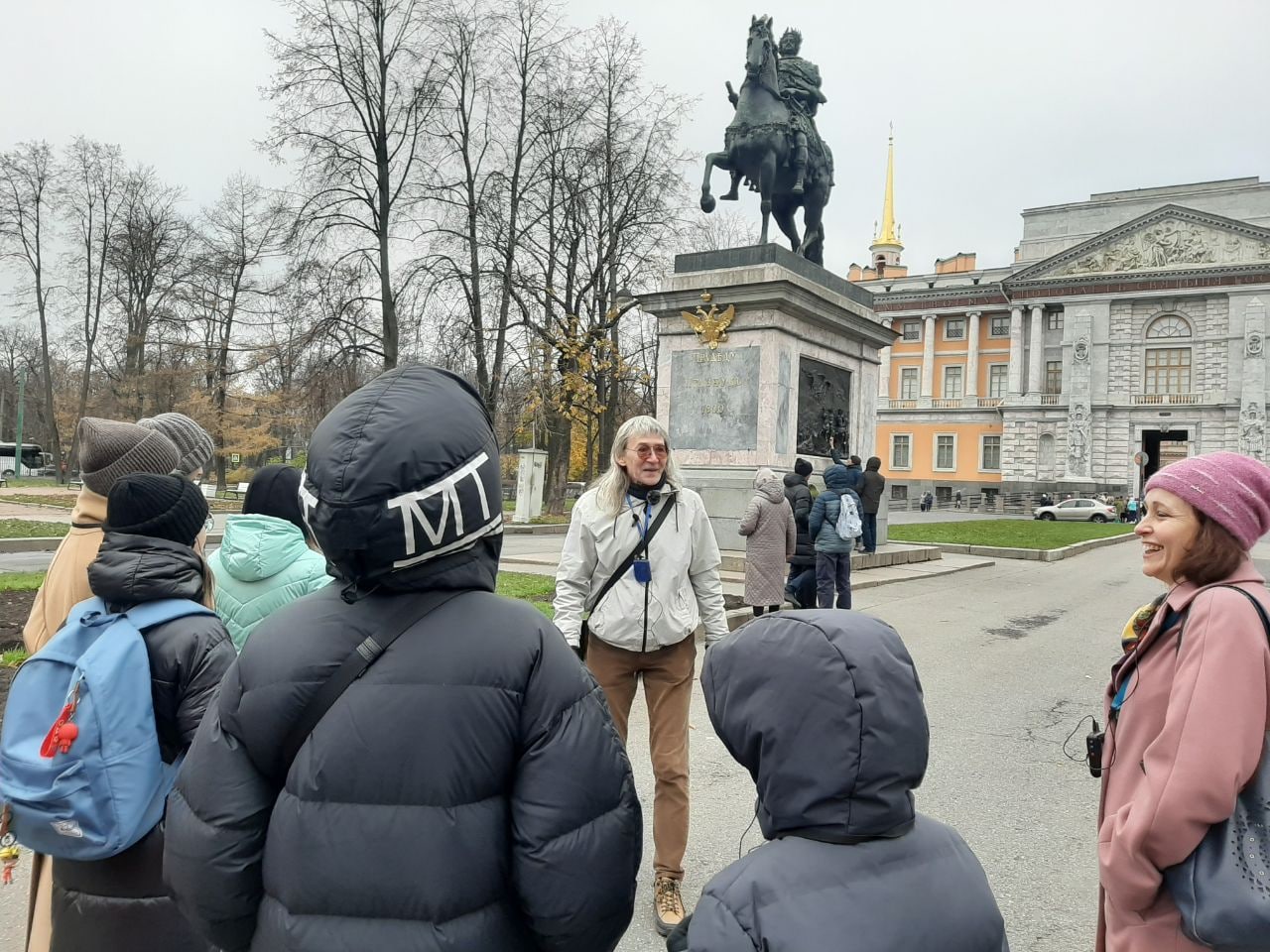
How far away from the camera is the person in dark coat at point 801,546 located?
9906 millimetres

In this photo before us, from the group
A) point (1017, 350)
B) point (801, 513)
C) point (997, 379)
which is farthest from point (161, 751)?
point (997, 379)

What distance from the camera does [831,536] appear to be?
938 cm

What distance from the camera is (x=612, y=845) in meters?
1.65

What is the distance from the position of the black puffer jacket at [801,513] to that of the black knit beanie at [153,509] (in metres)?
7.70

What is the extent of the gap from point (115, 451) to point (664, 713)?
2363mm

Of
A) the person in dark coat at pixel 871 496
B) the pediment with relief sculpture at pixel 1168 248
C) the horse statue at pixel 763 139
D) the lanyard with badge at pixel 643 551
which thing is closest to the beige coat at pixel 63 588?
the lanyard with badge at pixel 643 551

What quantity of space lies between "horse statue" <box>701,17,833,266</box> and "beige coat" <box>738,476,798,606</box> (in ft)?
19.9

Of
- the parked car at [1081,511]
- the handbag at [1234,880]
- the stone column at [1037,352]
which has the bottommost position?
the parked car at [1081,511]

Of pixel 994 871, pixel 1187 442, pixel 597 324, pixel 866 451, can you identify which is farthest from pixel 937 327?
pixel 994 871

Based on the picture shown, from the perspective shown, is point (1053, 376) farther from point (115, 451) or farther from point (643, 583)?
point (115, 451)

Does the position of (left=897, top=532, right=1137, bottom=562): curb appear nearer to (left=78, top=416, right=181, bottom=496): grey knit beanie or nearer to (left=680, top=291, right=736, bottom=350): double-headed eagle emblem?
(left=680, top=291, right=736, bottom=350): double-headed eagle emblem

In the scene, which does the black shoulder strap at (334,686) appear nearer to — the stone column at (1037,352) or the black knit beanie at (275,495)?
the black knit beanie at (275,495)

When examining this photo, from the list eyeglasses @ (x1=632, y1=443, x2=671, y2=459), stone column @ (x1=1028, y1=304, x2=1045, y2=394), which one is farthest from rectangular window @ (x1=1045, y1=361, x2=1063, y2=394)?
eyeglasses @ (x1=632, y1=443, x2=671, y2=459)

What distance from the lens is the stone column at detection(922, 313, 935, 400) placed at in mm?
71438
